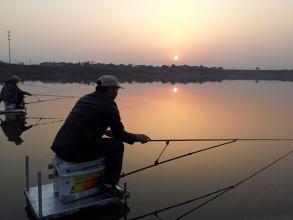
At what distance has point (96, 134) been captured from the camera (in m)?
5.37

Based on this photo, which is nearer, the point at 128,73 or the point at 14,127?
the point at 14,127

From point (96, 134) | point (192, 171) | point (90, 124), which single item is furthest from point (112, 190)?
point (192, 171)

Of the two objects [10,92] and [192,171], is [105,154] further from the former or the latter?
[10,92]

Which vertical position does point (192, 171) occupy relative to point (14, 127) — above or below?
above

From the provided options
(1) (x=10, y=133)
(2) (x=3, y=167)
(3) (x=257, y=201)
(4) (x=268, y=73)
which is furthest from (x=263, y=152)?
(4) (x=268, y=73)

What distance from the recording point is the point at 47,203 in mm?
5410

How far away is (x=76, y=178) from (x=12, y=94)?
10359 millimetres

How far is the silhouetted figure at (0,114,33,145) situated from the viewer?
1111cm

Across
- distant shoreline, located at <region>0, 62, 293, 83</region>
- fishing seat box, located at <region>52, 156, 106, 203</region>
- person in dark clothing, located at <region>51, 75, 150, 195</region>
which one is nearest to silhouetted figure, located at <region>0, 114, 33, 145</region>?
fishing seat box, located at <region>52, 156, 106, 203</region>

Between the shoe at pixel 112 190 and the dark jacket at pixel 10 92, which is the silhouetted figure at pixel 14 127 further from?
the shoe at pixel 112 190

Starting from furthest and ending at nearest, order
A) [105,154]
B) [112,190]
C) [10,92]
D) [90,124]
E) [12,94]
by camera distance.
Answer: [12,94] < [10,92] < [112,190] < [105,154] < [90,124]

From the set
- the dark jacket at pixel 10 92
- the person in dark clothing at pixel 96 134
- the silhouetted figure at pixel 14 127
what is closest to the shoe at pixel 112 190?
the person in dark clothing at pixel 96 134

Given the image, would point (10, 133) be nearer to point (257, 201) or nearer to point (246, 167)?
point (246, 167)

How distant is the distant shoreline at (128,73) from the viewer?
7112 cm
